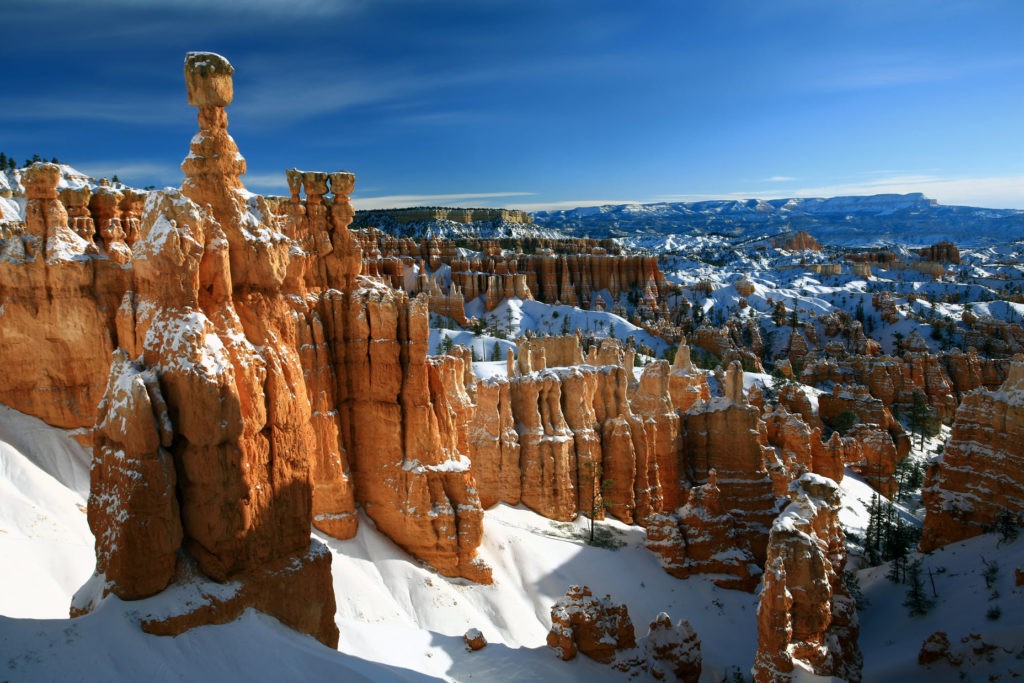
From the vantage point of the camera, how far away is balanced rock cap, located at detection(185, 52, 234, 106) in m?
14.8

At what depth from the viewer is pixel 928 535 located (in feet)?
89.1

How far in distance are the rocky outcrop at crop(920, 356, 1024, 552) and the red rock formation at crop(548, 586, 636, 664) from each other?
52.8 feet

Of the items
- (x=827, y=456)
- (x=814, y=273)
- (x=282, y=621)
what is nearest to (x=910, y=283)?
Answer: (x=814, y=273)

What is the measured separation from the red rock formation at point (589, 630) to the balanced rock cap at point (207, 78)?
53.0ft

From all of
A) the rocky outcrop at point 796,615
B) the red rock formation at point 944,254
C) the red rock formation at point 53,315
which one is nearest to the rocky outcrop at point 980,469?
the rocky outcrop at point 796,615

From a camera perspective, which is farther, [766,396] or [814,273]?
[814,273]

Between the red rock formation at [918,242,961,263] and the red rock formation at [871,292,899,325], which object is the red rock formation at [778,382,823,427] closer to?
the red rock formation at [871,292,899,325]

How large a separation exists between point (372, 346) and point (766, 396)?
4604 cm

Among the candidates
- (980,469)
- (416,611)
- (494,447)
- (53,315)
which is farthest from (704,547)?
(53,315)

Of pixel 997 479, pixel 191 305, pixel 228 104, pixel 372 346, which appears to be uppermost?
pixel 228 104

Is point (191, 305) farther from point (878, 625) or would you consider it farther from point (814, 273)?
point (814, 273)

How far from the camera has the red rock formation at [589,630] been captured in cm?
1856

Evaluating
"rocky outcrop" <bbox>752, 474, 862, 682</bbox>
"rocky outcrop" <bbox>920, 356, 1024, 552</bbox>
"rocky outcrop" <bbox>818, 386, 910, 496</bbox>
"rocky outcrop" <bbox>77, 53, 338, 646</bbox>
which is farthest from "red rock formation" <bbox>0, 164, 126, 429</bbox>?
"rocky outcrop" <bbox>818, 386, 910, 496</bbox>

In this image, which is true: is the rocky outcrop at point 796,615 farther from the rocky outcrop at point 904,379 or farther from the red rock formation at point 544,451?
the rocky outcrop at point 904,379
